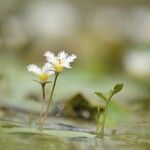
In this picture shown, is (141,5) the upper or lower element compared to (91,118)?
upper

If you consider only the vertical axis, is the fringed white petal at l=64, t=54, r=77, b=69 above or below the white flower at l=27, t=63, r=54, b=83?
above

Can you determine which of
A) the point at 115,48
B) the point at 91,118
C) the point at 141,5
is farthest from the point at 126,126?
the point at 141,5

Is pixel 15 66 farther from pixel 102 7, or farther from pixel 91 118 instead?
pixel 102 7

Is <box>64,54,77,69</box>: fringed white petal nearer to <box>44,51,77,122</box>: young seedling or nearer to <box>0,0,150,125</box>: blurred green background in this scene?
<box>44,51,77,122</box>: young seedling

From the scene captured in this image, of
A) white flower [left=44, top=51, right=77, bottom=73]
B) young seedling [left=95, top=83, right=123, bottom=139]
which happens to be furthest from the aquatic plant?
young seedling [left=95, top=83, right=123, bottom=139]

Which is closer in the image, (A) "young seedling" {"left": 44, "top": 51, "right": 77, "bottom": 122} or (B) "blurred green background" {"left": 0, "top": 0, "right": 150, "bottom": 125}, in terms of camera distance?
(A) "young seedling" {"left": 44, "top": 51, "right": 77, "bottom": 122}

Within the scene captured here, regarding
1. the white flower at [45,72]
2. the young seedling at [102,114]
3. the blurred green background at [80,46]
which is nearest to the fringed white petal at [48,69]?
the white flower at [45,72]

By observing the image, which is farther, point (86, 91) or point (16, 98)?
point (86, 91)

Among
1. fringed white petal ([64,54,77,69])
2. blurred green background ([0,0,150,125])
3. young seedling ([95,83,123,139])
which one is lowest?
young seedling ([95,83,123,139])
